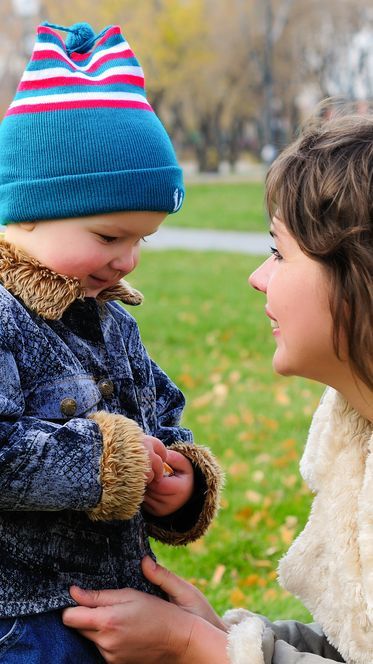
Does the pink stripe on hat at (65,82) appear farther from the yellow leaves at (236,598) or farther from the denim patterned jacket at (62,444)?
the yellow leaves at (236,598)

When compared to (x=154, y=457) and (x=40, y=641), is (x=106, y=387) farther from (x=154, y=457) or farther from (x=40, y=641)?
(x=40, y=641)

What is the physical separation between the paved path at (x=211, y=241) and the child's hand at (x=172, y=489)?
12.2 metres

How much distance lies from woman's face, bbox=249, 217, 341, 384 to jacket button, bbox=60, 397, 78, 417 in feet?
1.69

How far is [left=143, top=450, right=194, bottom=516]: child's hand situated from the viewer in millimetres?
2320

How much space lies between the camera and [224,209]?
2361 centimetres

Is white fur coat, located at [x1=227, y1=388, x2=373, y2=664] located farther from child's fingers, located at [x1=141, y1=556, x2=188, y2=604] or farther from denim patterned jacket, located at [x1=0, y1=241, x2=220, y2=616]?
denim patterned jacket, located at [x1=0, y1=241, x2=220, y2=616]

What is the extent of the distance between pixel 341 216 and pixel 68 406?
0.77 metres

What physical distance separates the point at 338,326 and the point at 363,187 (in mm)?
326

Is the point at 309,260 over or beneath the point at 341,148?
beneath

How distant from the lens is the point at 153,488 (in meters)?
2.30

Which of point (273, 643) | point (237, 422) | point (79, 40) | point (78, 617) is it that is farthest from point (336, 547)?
point (237, 422)

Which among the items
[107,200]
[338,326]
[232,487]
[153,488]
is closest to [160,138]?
[107,200]

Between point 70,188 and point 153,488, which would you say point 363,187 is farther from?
point 153,488

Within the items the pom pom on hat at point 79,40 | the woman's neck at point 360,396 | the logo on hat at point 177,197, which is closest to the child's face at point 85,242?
the logo on hat at point 177,197
